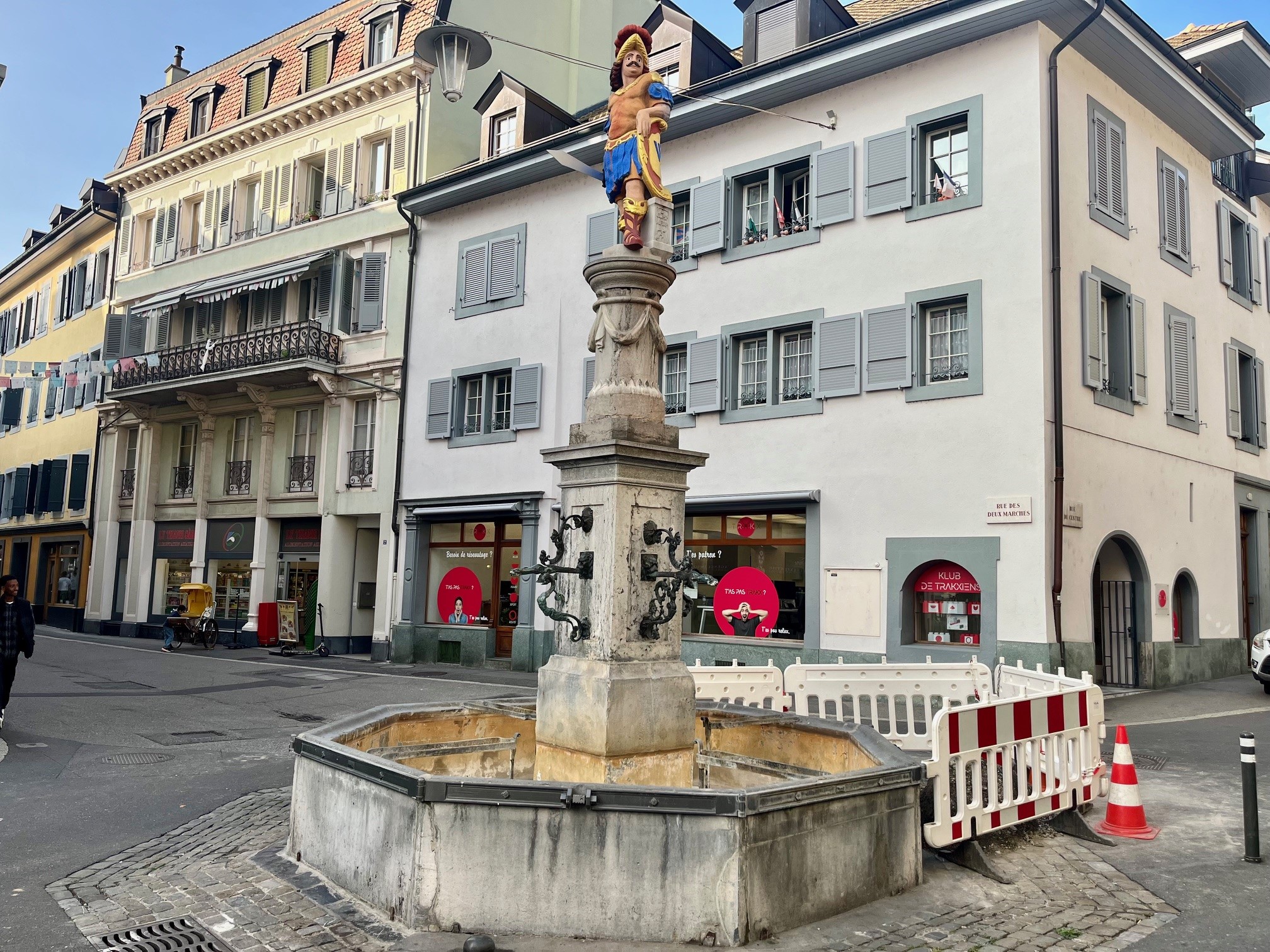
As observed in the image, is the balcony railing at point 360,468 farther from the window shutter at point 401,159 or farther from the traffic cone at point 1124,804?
the traffic cone at point 1124,804

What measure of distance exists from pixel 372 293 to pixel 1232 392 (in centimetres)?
1786

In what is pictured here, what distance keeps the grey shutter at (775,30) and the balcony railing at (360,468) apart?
12079 millimetres

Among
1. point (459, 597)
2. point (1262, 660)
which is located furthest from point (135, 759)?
point (1262, 660)

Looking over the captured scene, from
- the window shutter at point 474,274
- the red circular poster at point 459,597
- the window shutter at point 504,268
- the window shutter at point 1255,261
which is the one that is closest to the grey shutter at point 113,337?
the window shutter at point 474,274

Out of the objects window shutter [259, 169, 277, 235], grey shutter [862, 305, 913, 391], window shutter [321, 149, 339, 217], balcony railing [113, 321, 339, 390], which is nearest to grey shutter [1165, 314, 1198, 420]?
grey shutter [862, 305, 913, 391]

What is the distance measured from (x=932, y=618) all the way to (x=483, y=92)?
16.7 meters

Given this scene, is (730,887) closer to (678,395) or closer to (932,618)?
(932,618)

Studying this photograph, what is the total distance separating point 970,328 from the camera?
588 inches

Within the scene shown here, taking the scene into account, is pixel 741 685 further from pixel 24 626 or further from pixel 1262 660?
pixel 1262 660

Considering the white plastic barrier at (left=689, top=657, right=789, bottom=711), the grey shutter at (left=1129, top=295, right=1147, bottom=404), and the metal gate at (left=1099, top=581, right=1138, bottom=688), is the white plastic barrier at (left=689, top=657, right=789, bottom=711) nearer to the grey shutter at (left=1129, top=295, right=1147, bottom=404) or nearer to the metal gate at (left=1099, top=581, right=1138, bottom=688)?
the metal gate at (left=1099, top=581, right=1138, bottom=688)

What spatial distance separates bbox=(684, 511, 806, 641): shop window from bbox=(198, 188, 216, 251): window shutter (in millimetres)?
17852

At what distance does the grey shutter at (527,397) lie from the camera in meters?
20.6

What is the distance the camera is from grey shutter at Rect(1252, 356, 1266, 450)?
2028 centimetres

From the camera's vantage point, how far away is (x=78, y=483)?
3306 cm
